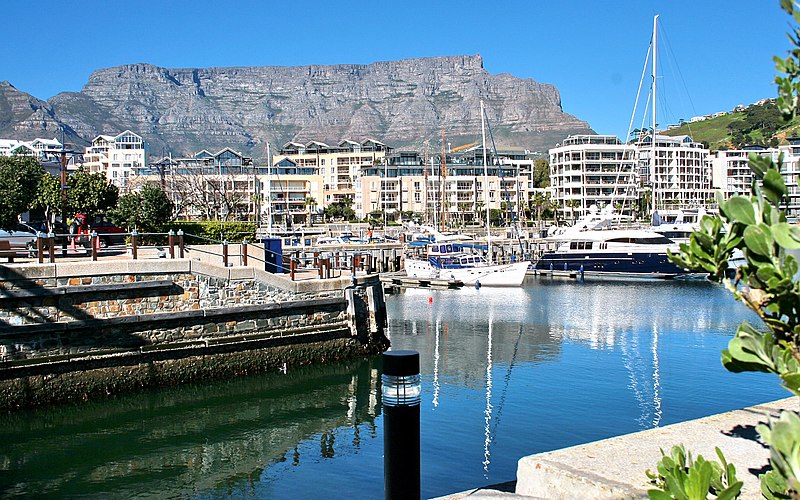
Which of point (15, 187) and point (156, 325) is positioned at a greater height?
point (15, 187)

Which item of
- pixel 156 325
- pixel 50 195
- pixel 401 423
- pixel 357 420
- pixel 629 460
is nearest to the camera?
pixel 401 423

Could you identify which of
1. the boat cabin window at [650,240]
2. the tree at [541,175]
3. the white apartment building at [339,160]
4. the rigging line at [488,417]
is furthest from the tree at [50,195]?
the tree at [541,175]

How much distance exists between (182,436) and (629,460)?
13.7m

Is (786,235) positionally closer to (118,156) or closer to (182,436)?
(182,436)

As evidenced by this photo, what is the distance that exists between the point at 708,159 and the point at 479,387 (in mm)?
145245

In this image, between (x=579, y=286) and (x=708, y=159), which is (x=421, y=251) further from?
(x=708, y=159)

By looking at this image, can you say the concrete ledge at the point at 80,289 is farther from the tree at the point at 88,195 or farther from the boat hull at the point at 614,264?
the boat hull at the point at 614,264

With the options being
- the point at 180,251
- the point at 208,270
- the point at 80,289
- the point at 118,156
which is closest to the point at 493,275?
the point at 208,270

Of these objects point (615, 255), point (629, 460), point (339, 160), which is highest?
point (339, 160)

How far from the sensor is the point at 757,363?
4.21m

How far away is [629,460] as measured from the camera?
23.0ft

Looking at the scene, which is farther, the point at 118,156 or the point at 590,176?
the point at 118,156

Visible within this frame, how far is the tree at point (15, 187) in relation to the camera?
4166 centimetres

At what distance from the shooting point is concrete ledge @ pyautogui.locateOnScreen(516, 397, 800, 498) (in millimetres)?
6344
